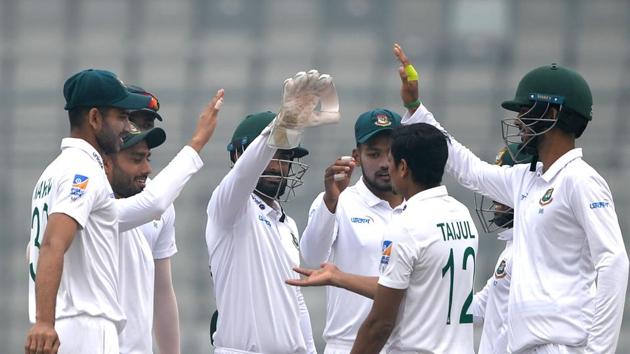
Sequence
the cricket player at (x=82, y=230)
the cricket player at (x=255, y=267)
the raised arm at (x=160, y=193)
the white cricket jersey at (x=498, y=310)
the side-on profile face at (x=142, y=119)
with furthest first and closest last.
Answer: the side-on profile face at (x=142, y=119), the white cricket jersey at (x=498, y=310), the cricket player at (x=255, y=267), the raised arm at (x=160, y=193), the cricket player at (x=82, y=230)

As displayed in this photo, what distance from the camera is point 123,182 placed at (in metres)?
A: 6.38

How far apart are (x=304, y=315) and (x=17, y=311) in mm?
6283

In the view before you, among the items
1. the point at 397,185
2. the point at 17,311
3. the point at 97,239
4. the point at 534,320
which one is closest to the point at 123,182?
the point at 97,239

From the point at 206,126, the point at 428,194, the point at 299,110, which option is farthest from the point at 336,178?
the point at 428,194

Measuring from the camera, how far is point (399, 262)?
5.16 m

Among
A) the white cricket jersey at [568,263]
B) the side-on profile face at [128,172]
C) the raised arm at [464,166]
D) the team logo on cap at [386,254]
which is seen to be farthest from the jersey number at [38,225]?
the white cricket jersey at [568,263]

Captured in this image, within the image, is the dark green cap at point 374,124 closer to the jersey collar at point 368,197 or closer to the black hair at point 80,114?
the jersey collar at point 368,197

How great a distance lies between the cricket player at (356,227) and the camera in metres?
6.51

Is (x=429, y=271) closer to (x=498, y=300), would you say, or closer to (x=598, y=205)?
(x=598, y=205)

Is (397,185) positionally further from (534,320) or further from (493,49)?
(493,49)

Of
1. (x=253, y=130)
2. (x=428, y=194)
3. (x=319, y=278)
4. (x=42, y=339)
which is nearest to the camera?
(x=42, y=339)

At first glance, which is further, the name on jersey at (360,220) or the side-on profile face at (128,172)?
the name on jersey at (360,220)

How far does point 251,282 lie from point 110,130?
111 centimetres

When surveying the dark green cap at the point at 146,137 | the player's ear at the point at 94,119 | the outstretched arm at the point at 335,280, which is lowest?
the outstretched arm at the point at 335,280
